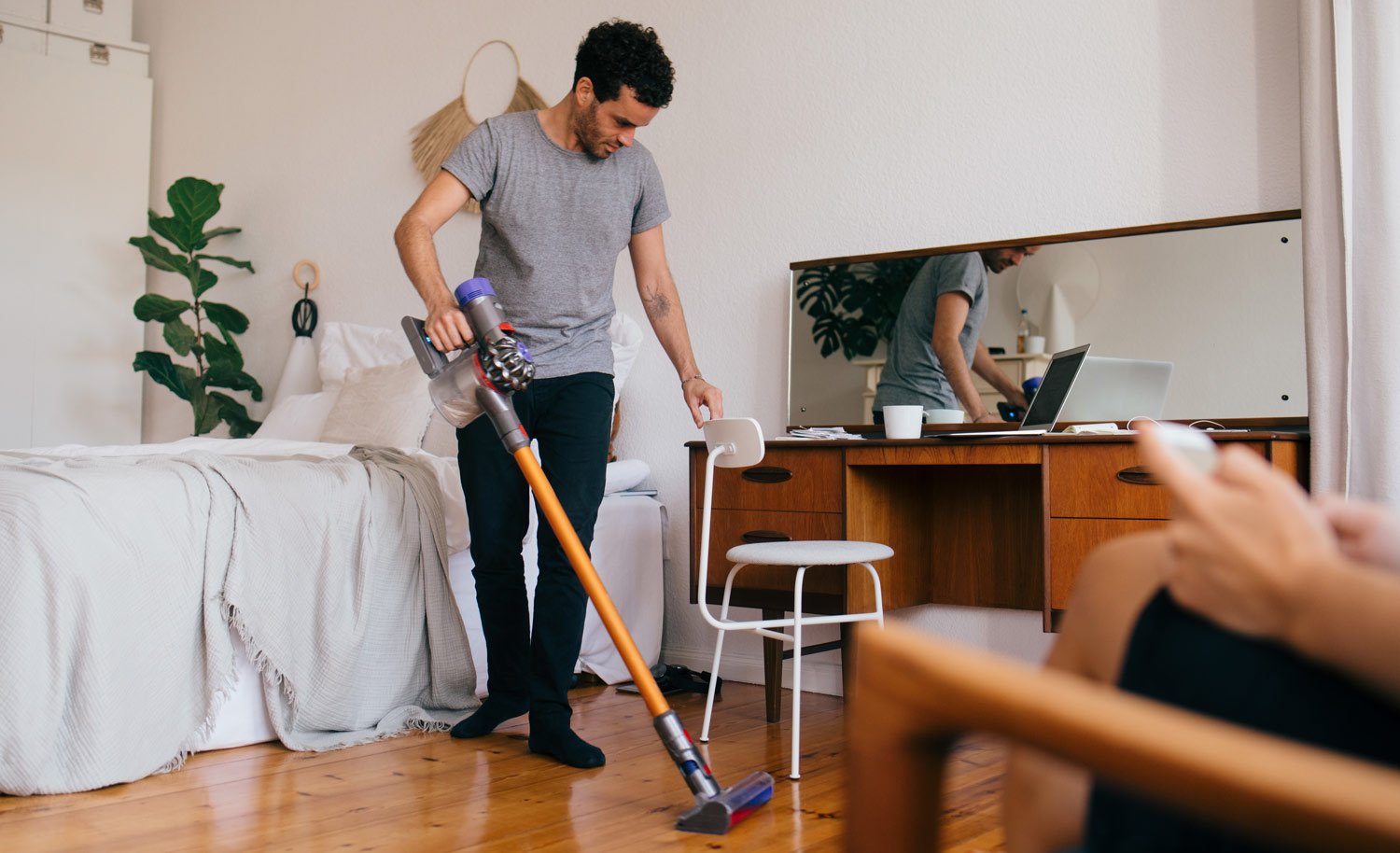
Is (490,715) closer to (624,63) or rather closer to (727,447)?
(727,447)

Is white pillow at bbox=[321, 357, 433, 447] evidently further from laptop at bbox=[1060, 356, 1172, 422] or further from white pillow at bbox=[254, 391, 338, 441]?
laptop at bbox=[1060, 356, 1172, 422]

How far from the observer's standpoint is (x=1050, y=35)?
9.64ft

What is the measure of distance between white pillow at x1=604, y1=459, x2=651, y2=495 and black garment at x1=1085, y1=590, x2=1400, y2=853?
2896mm

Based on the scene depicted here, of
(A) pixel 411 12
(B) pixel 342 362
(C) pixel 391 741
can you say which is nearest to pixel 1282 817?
(C) pixel 391 741

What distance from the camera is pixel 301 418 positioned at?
4109mm

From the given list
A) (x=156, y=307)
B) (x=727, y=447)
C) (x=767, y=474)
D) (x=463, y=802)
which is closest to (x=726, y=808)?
(x=463, y=802)

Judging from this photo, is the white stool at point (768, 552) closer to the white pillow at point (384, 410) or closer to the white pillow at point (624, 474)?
the white pillow at point (624, 474)

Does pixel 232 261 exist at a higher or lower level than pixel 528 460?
higher

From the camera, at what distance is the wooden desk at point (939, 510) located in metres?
2.34

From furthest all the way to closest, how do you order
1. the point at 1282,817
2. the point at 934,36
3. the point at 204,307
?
the point at 204,307, the point at 934,36, the point at 1282,817

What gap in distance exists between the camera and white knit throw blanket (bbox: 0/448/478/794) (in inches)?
85.0

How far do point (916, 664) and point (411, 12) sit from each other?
4.54 m

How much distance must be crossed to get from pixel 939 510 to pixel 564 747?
123cm

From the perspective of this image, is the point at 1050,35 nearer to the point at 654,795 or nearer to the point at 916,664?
the point at 654,795
